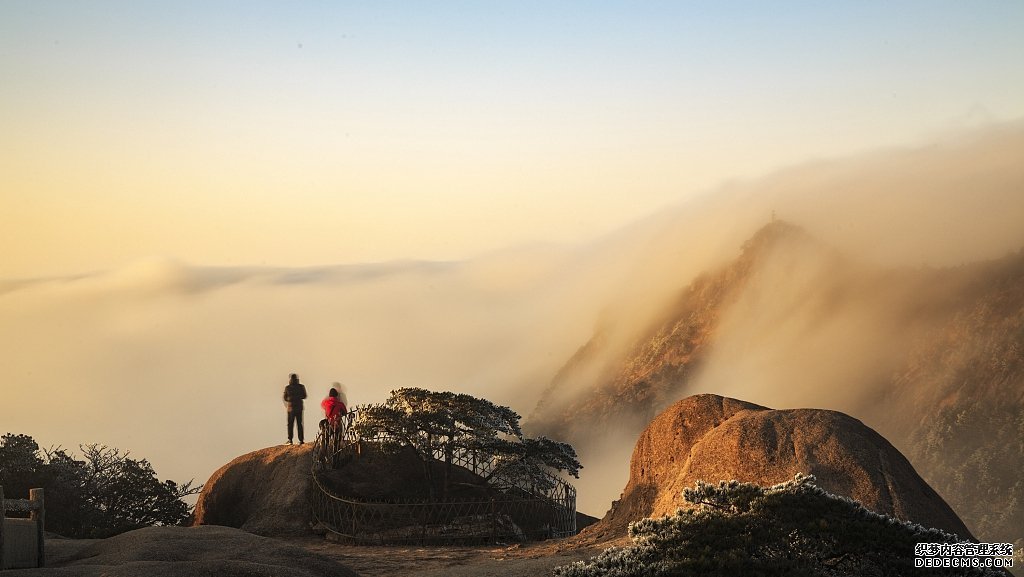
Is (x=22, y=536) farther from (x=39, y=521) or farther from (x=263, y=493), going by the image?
(x=263, y=493)

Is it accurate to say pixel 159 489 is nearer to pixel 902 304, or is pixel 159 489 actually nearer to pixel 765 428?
pixel 765 428

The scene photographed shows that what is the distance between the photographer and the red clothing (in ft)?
121

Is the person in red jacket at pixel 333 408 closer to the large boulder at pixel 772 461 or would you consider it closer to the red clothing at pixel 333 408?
the red clothing at pixel 333 408

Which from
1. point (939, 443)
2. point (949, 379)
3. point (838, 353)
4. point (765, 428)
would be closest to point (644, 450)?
point (765, 428)

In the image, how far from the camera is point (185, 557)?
2255 cm

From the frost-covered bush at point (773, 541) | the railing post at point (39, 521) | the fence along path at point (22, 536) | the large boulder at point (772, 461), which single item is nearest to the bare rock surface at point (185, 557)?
the railing post at point (39, 521)

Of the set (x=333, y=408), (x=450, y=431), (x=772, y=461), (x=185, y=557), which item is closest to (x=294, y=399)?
(x=333, y=408)

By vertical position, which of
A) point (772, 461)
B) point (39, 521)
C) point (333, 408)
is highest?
point (333, 408)

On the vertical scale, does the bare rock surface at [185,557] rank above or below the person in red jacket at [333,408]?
below

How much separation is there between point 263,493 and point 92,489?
248 inches

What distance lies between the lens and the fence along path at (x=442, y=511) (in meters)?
32.7

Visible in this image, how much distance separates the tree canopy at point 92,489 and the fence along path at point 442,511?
6.93 m

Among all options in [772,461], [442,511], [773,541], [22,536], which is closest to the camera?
[773,541]

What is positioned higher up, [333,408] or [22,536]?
[333,408]
